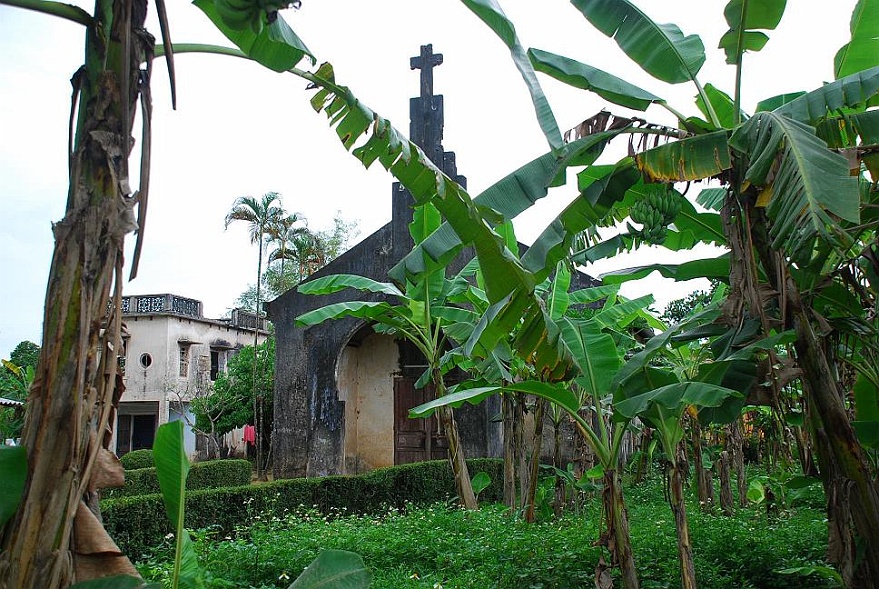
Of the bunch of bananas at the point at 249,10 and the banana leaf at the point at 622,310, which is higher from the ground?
the banana leaf at the point at 622,310

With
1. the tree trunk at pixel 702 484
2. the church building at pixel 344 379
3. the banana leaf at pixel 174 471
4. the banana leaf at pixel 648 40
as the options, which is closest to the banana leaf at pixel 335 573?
the banana leaf at pixel 174 471

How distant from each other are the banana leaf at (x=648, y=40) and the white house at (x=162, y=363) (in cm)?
2393

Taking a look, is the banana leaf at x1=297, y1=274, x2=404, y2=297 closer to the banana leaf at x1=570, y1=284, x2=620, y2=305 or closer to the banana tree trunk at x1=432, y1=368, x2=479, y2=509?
the banana tree trunk at x1=432, y1=368, x2=479, y2=509

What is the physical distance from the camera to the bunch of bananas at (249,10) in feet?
5.74

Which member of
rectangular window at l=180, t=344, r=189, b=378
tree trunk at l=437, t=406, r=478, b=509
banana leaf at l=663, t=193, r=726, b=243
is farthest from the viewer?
rectangular window at l=180, t=344, r=189, b=378

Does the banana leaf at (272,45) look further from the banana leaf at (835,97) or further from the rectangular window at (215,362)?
the rectangular window at (215,362)

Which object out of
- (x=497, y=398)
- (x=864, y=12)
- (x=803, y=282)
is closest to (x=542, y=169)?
(x=803, y=282)

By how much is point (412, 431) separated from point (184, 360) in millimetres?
15030

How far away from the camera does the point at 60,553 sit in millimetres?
1679

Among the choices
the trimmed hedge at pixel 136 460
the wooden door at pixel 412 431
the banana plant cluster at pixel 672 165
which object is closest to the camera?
the banana plant cluster at pixel 672 165

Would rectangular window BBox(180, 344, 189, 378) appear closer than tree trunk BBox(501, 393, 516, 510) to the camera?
No

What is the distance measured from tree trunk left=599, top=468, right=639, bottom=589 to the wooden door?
1037 cm

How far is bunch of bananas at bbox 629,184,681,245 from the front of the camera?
13.7 ft

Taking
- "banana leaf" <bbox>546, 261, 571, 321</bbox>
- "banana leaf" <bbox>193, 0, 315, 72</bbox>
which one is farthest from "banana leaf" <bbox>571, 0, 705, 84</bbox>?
"banana leaf" <bbox>546, 261, 571, 321</bbox>
